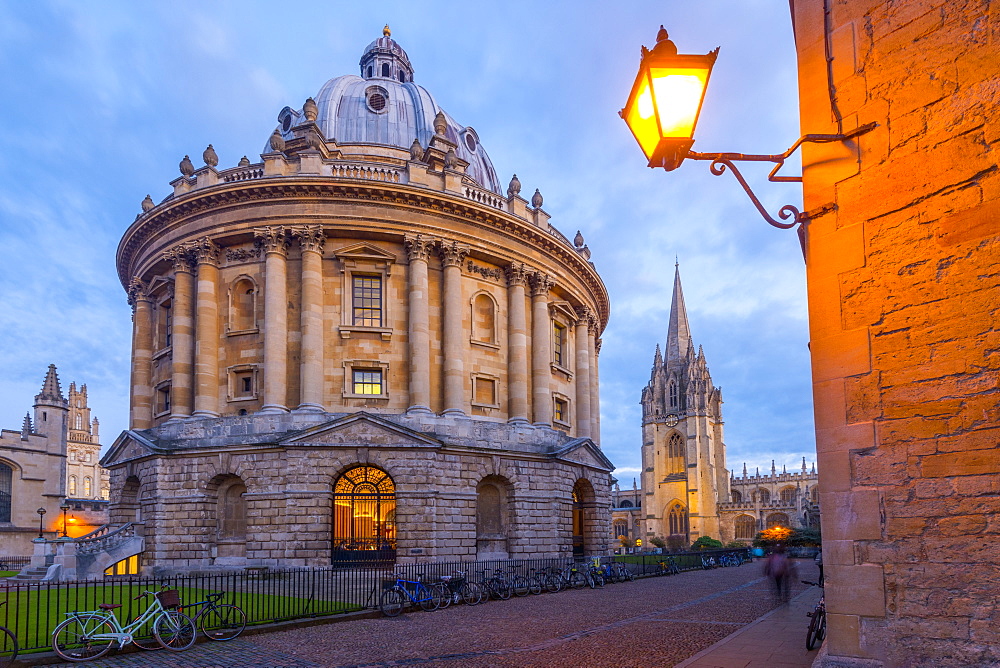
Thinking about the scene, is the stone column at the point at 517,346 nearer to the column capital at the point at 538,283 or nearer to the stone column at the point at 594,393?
the column capital at the point at 538,283

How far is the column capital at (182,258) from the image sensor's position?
34.1m

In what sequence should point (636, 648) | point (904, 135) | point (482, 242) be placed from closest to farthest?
1. point (904, 135)
2. point (636, 648)
3. point (482, 242)

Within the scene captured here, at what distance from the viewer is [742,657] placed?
12.1 metres

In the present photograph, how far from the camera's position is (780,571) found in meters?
20.8

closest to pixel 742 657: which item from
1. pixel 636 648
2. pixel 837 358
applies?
pixel 636 648

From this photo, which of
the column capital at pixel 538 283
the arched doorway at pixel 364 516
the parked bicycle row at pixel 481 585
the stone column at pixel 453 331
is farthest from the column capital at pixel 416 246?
the parked bicycle row at pixel 481 585

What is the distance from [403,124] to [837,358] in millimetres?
43220

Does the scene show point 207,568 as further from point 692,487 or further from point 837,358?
point 692,487

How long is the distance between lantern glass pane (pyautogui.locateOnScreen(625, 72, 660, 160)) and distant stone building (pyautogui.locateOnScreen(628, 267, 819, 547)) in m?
95.1

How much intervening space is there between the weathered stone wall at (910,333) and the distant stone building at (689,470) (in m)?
94.2

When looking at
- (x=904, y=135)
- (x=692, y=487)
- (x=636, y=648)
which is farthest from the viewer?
(x=692, y=487)

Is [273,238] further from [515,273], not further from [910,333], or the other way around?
[910,333]

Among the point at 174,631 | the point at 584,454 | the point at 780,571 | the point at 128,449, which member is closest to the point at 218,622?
the point at 174,631

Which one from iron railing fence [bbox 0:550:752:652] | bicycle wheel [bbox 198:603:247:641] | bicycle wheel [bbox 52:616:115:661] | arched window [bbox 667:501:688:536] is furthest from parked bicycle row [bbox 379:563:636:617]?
arched window [bbox 667:501:688:536]
